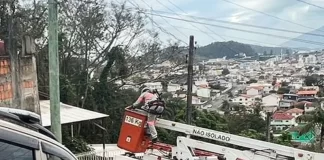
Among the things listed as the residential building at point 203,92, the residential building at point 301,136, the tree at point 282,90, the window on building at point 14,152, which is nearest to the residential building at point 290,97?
the tree at point 282,90

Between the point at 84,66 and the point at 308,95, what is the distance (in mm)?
12774

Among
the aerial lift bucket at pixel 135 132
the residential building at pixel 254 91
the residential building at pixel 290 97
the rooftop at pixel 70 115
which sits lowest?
the residential building at pixel 290 97

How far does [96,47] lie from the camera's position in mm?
26141

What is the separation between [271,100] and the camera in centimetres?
2789

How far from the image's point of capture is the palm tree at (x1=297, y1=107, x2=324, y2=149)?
57.1 ft

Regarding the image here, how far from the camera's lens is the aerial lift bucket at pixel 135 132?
8516 mm

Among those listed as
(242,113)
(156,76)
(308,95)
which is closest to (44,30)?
(156,76)

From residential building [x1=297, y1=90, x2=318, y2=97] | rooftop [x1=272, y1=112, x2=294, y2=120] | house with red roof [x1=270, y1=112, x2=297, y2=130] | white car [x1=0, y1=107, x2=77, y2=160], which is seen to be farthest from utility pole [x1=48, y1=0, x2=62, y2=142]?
residential building [x1=297, y1=90, x2=318, y2=97]

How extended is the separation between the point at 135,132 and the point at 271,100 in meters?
20.5

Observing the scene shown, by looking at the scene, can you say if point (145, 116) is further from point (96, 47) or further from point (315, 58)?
point (315, 58)

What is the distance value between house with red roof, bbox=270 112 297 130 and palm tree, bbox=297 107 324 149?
208 inches

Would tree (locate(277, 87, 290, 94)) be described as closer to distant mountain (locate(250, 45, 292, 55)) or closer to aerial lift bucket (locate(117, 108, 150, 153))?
distant mountain (locate(250, 45, 292, 55))

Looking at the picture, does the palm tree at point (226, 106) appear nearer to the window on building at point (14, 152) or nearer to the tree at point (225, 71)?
the tree at point (225, 71)

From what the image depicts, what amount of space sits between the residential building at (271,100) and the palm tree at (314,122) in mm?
9283
